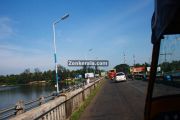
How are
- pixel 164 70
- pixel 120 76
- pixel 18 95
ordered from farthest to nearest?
pixel 120 76
pixel 18 95
pixel 164 70

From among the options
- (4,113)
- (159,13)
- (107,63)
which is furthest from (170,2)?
(107,63)

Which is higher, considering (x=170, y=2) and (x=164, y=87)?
(x=170, y=2)

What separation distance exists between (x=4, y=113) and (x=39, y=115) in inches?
32.7

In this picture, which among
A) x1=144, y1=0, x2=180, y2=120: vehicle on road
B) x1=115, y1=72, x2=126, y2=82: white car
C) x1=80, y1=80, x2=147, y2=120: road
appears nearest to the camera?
x1=144, y1=0, x2=180, y2=120: vehicle on road

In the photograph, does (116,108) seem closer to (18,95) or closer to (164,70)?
(164,70)

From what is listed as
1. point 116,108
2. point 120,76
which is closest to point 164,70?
point 116,108

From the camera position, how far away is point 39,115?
814 centimetres

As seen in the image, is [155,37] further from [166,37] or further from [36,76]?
[36,76]

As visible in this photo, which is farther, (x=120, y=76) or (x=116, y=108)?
(x=120, y=76)

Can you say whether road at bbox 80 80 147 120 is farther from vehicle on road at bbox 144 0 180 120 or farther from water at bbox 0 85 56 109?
vehicle on road at bbox 144 0 180 120

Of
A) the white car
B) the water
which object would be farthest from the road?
the white car

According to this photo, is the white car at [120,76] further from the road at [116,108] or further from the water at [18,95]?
the road at [116,108]

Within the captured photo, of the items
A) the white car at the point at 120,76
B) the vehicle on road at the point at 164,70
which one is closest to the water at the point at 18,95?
the vehicle on road at the point at 164,70

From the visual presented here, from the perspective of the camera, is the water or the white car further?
the white car
